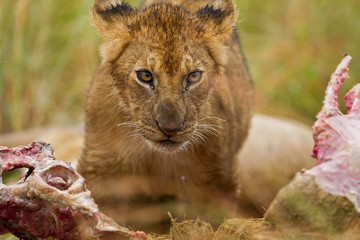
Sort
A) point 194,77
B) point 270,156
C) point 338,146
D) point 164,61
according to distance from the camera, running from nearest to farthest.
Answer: point 338,146, point 164,61, point 194,77, point 270,156

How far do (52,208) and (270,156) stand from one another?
12.9 feet

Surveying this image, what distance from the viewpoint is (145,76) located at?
3512 millimetres

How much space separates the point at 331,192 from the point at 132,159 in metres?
2.10

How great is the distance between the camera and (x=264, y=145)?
242 inches

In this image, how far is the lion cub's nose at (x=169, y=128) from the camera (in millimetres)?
3252

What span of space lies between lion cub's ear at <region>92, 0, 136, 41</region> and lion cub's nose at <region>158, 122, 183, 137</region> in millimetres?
776

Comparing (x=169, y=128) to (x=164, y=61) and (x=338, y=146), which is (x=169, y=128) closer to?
(x=164, y=61)

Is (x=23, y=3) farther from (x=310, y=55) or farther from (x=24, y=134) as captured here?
(x=310, y=55)

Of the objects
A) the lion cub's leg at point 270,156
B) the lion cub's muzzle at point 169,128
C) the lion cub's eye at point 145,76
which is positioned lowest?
the lion cub's leg at point 270,156

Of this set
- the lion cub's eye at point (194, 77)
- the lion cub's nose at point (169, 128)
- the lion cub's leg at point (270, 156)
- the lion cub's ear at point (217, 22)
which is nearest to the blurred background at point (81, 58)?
the lion cub's leg at point (270, 156)

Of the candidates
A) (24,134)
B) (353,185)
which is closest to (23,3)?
(24,134)

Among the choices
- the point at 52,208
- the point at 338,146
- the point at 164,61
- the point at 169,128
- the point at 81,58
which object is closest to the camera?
the point at 52,208

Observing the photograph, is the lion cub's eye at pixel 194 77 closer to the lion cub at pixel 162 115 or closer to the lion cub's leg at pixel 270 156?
the lion cub at pixel 162 115

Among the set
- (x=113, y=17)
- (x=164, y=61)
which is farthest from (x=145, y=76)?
(x=113, y=17)
